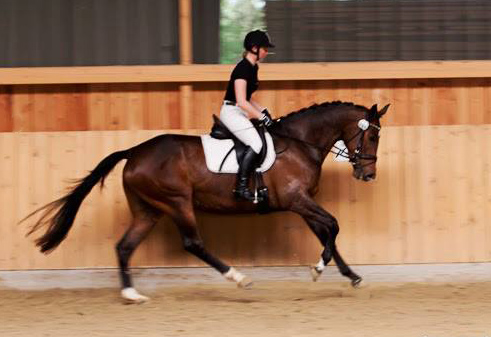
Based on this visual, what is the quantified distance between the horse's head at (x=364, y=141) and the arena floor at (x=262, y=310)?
113cm

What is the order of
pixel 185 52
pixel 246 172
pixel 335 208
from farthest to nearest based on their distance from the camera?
pixel 185 52 < pixel 335 208 < pixel 246 172

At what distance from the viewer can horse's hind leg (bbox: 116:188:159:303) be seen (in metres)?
8.70

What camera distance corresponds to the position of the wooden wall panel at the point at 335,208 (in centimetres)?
1030

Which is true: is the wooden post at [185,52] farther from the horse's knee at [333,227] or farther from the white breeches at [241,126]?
the horse's knee at [333,227]

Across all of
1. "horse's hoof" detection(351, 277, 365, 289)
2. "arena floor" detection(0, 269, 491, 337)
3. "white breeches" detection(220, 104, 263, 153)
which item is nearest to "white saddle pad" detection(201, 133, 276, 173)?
"white breeches" detection(220, 104, 263, 153)

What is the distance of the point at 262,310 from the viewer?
26.6ft

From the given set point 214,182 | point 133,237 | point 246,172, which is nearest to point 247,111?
point 246,172

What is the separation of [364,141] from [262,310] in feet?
6.82

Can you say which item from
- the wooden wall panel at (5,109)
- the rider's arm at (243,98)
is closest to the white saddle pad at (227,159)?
the rider's arm at (243,98)

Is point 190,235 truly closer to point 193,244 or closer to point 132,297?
point 193,244

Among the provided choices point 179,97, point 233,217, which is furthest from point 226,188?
point 179,97

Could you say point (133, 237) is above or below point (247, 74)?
below

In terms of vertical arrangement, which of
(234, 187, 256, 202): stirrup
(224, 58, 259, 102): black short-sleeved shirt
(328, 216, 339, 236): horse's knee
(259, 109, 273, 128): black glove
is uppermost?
(224, 58, 259, 102): black short-sleeved shirt

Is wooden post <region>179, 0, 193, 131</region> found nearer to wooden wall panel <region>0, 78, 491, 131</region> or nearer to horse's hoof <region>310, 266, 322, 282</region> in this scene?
wooden wall panel <region>0, 78, 491, 131</region>
